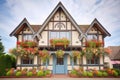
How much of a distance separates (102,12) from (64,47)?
836 centimetres

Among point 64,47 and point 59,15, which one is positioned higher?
point 59,15

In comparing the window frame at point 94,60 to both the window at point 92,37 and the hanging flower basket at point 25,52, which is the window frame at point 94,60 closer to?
the window at point 92,37

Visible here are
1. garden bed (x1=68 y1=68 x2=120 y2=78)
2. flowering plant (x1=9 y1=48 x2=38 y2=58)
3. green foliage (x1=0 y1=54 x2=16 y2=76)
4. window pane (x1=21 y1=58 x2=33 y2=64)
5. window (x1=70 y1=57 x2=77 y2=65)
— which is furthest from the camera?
window (x1=70 y1=57 x2=77 y2=65)

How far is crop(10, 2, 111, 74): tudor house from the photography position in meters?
20.8

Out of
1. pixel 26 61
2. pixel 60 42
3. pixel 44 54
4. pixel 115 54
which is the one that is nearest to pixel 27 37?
pixel 26 61

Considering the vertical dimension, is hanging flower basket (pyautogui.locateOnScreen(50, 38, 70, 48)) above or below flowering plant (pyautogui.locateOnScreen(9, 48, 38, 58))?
above

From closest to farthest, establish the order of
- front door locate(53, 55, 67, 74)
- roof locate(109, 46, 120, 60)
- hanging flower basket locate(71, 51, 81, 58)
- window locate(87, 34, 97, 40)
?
hanging flower basket locate(71, 51, 81, 58) → front door locate(53, 55, 67, 74) → window locate(87, 34, 97, 40) → roof locate(109, 46, 120, 60)

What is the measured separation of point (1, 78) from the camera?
16969 millimetres

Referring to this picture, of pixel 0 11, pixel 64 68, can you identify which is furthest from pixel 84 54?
pixel 0 11

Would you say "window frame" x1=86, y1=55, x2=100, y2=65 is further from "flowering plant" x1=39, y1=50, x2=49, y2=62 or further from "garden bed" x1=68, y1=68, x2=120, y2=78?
"flowering plant" x1=39, y1=50, x2=49, y2=62

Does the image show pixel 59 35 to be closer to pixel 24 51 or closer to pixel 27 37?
pixel 27 37

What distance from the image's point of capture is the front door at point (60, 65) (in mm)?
21219

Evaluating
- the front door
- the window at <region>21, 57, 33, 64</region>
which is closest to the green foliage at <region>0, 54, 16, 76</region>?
the window at <region>21, 57, 33, 64</region>

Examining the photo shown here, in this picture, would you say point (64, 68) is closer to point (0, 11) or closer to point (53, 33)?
point (53, 33)
